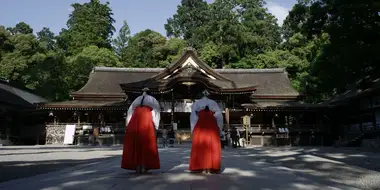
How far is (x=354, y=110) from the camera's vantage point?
904 inches

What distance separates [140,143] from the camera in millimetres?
5285

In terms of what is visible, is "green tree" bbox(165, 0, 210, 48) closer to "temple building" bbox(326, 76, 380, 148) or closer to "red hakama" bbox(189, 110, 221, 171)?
"temple building" bbox(326, 76, 380, 148)

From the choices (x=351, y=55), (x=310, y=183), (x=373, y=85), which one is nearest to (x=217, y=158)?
(x=310, y=183)

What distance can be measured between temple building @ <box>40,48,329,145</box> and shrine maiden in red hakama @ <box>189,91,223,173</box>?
15.0 meters

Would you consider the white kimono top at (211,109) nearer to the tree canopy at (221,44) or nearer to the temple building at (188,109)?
the tree canopy at (221,44)

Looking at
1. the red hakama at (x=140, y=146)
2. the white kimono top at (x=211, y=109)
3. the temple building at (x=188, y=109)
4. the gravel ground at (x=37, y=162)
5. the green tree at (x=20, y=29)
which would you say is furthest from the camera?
the green tree at (x=20, y=29)

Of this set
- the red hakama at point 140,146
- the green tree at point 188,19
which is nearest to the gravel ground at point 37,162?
the red hakama at point 140,146

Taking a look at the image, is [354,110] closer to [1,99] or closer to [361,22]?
[361,22]

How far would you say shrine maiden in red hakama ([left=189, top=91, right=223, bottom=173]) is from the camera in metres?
5.33

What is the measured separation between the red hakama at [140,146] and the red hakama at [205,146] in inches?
25.4

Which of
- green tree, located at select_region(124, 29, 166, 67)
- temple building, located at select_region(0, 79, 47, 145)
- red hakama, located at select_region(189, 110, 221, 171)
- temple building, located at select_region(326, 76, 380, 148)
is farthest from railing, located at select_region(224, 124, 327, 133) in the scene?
green tree, located at select_region(124, 29, 166, 67)

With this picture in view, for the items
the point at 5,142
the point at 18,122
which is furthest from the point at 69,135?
the point at 18,122

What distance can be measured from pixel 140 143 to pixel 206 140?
3.67 feet

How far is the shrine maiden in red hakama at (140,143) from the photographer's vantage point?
5234mm
